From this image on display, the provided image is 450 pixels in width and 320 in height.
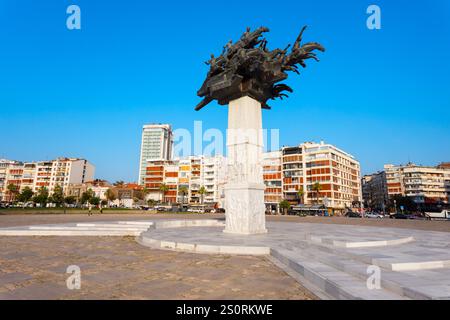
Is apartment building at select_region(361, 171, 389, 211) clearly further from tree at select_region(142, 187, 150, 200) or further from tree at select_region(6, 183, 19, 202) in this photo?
tree at select_region(6, 183, 19, 202)

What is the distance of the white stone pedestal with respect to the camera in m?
12.5

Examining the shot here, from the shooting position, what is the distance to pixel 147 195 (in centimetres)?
11206

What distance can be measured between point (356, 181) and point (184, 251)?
97.5 metres

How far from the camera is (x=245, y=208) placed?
1248 centimetres

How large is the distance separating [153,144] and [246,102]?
16123 cm

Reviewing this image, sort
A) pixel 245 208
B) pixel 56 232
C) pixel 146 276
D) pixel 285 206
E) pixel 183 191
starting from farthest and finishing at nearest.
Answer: pixel 183 191 < pixel 285 206 < pixel 56 232 < pixel 245 208 < pixel 146 276

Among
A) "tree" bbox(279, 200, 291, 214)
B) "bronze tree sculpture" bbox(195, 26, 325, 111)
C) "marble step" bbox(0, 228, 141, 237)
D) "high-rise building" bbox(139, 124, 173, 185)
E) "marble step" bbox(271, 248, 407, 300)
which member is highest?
"high-rise building" bbox(139, 124, 173, 185)

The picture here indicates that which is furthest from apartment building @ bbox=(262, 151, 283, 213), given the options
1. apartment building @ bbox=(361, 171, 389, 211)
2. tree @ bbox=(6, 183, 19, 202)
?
tree @ bbox=(6, 183, 19, 202)

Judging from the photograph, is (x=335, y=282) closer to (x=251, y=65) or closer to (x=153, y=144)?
(x=251, y=65)

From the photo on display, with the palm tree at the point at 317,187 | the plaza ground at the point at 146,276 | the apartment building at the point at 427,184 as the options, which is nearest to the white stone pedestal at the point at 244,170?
the plaza ground at the point at 146,276

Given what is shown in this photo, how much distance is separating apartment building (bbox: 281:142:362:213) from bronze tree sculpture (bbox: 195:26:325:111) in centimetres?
6746

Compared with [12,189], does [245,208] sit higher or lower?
lower

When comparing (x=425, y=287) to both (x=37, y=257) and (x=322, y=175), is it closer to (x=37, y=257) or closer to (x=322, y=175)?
(x=37, y=257)

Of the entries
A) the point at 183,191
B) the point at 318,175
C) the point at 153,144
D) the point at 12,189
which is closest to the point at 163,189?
the point at 183,191
